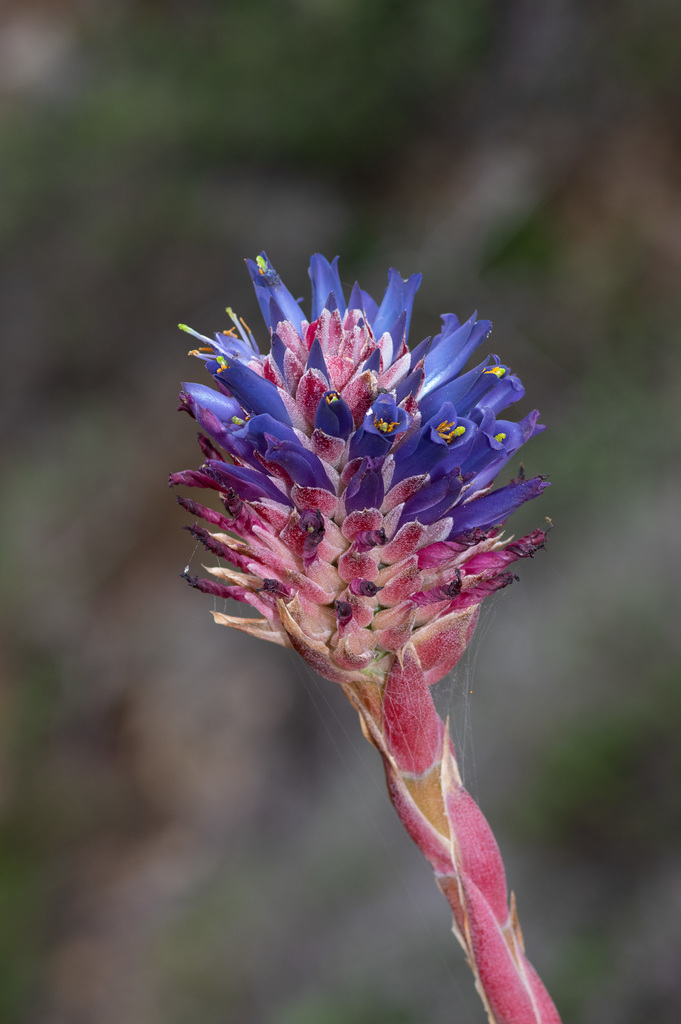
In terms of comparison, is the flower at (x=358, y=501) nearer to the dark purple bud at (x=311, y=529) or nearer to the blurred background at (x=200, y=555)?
the dark purple bud at (x=311, y=529)

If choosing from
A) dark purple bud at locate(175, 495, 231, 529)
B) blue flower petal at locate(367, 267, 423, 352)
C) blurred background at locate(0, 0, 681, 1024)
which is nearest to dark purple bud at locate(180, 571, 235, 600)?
dark purple bud at locate(175, 495, 231, 529)

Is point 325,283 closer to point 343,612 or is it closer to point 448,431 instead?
point 448,431

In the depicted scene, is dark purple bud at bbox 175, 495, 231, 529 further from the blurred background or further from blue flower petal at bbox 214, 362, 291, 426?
the blurred background

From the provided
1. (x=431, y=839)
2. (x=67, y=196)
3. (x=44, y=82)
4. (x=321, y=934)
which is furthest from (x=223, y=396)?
(x=44, y=82)

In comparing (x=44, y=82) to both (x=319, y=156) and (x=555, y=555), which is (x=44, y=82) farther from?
(x=555, y=555)

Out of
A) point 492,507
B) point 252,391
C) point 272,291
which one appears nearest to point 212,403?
point 252,391

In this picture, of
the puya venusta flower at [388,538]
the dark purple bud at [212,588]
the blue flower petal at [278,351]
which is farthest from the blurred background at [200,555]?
the blue flower petal at [278,351]
